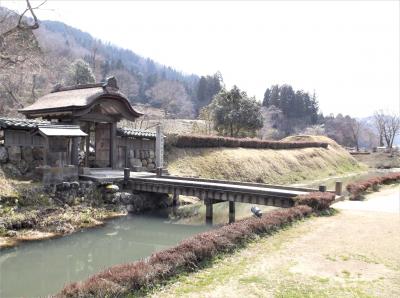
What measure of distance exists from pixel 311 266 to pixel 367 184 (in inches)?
576

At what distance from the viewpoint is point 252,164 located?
115ft

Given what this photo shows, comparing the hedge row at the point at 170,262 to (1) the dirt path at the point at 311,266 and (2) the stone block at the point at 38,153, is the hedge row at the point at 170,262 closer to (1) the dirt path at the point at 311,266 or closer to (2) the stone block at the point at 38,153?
(1) the dirt path at the point at 311,266

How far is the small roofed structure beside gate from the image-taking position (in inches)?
728

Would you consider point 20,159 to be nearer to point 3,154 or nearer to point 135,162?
point 3,154

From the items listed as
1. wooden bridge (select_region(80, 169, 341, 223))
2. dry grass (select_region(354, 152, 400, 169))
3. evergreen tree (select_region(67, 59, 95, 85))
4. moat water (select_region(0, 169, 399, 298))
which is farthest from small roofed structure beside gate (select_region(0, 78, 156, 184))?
dry grass (select_region(354, 152, 400, 169))

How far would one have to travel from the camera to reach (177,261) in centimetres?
788

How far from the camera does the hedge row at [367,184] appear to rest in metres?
19.2

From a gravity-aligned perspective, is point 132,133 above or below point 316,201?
above

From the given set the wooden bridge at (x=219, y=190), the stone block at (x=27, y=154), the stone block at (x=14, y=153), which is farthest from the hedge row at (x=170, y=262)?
the stone block at (x=27, y=154)

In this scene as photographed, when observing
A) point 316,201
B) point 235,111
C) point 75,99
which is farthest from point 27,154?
point 235,111

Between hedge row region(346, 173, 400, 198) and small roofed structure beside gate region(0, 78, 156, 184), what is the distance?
1390 centimetres

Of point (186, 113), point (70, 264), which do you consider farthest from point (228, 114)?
point (186, 113)

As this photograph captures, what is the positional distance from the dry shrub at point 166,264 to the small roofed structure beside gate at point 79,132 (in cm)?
1129

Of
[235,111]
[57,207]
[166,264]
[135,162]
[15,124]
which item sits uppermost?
[235,111]
